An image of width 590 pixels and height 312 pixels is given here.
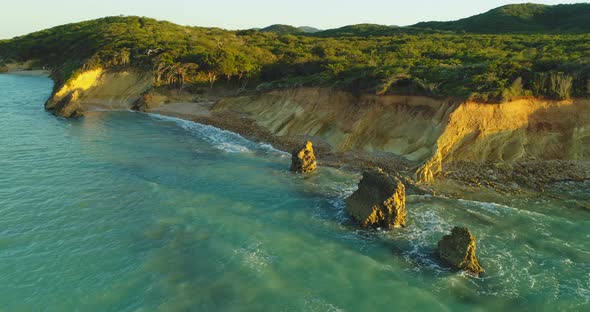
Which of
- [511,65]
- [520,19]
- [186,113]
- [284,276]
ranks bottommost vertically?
[284,276]

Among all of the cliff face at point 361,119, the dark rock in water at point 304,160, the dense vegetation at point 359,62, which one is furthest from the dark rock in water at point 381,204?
the dense vegetation at point 359,62

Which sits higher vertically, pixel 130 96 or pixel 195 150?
pixel 130 96

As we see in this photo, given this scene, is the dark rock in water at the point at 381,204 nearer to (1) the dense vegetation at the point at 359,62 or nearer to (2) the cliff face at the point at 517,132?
(2) the cliff face at the point at 517,132

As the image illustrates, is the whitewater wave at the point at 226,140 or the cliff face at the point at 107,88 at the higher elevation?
the cliff face at the point at 107,88

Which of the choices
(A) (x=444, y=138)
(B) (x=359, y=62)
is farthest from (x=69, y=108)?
(A) (x=444, y=138)

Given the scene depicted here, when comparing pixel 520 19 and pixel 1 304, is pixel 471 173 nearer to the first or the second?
pixel 1 304

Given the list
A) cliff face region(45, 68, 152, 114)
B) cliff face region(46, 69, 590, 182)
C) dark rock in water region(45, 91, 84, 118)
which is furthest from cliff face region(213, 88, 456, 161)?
cliff face region(45, 68, 152, 114)

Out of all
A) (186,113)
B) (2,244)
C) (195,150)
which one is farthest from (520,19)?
(2,244)
